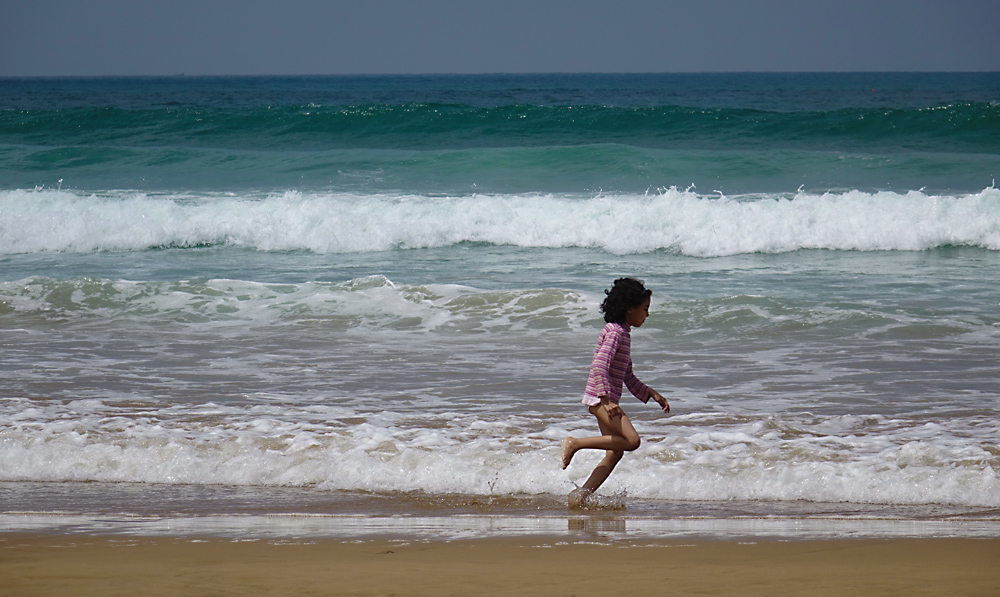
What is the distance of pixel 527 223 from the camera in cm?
1677

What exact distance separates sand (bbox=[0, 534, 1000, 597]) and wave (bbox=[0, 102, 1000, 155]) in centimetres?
2445

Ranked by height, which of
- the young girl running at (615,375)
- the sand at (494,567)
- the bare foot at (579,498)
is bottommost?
the bare foot at (579,498)

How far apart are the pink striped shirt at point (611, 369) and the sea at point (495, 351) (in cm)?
59

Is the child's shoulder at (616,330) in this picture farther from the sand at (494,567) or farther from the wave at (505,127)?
the wave at (505,127)

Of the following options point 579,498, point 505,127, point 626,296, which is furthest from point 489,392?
point 505,127

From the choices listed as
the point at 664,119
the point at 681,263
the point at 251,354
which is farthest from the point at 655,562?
the point at 664,119

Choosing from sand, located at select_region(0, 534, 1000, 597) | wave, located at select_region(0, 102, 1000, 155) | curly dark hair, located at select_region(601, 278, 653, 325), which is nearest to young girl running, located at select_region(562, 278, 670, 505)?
curly dark hair, located at select_region(601, 278, 653, 325)

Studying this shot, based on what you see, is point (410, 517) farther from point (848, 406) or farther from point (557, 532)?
point (848, 406)

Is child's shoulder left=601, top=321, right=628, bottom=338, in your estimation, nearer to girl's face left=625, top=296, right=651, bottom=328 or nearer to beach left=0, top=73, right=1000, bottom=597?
girl's face left=625, top=296, right=651, bottom=328

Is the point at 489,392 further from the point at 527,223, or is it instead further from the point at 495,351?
the point at 527,223

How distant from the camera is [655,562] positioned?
399 cm

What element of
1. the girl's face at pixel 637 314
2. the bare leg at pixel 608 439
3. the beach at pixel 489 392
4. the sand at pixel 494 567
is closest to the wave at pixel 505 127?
the beach at pixel 489 392

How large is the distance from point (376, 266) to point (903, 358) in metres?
8.25

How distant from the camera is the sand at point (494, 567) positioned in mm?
3654
